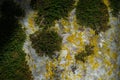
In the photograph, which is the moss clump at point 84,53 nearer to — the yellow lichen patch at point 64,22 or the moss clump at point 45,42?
the moss clump at point 45,42

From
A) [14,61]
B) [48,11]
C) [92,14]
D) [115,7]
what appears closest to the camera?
[14,61]

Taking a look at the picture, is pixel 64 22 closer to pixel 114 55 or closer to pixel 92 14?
pixel 92 14

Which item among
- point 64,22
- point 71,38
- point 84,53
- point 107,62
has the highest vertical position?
point 64,22

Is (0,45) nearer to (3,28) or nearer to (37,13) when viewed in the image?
(3,28)

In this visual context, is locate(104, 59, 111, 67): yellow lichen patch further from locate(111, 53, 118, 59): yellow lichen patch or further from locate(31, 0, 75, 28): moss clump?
locate(31, 0, 75, 28): moss clump

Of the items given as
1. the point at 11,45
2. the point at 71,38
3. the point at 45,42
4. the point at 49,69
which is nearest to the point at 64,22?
the point at 71,38

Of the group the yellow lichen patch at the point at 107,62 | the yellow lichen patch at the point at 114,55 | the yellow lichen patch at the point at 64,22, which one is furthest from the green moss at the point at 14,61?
the yellow lichen patch at the point at 114,55

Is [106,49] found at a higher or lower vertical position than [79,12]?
lower

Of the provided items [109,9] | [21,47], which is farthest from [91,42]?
[21,47]
